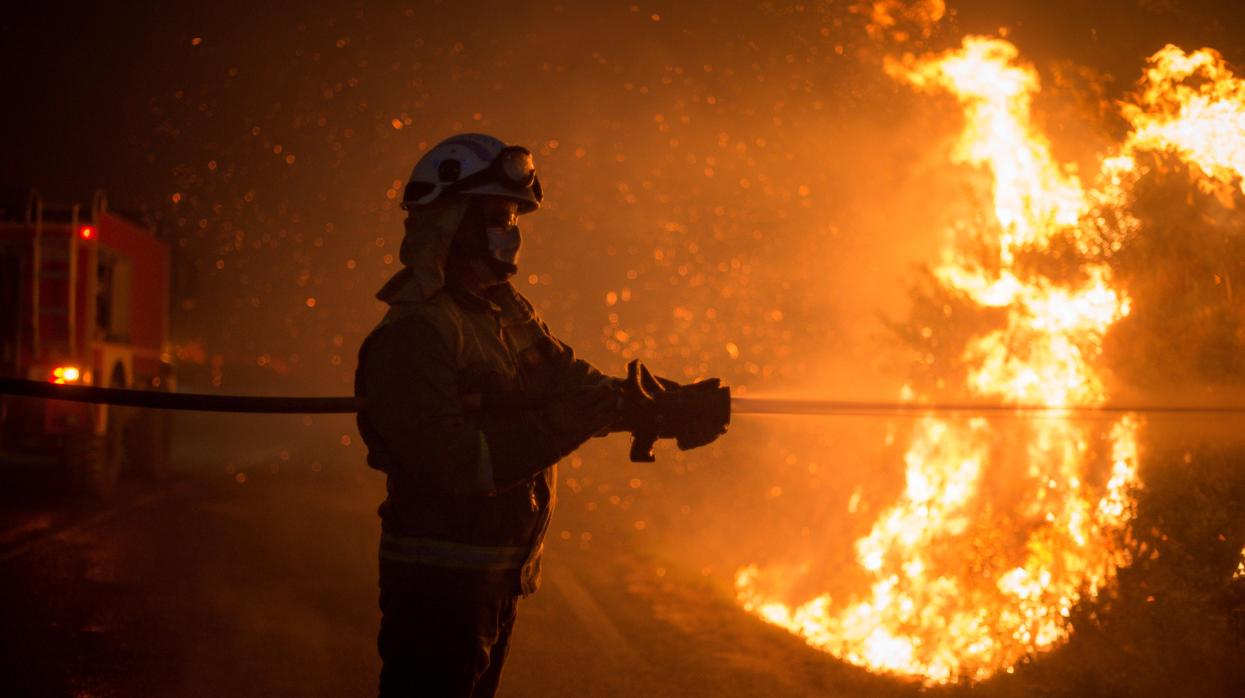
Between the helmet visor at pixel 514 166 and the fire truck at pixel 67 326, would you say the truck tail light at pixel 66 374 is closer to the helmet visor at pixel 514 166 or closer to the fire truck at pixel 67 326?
the fire truck at pixel 67 326

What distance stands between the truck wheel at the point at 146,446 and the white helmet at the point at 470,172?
49.4ft

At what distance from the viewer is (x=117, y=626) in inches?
289

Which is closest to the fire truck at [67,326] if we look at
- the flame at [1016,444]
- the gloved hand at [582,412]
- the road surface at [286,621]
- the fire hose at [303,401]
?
the road surface at [286,621]

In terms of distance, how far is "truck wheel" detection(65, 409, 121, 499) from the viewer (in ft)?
48.8

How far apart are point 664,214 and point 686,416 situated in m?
16.3

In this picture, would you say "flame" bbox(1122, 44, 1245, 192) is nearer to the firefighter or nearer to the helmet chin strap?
the firefighter

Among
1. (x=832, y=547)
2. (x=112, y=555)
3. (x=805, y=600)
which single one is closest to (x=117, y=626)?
(x=112, y=555)

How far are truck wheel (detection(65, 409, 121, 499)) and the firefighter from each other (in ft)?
42.4

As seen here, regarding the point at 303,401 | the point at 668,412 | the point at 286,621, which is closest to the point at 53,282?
the point at 286,621

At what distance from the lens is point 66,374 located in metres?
14.0

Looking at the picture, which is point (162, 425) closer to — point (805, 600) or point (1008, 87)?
point (805, 600)

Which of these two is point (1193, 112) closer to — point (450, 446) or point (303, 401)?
point (450, 446)

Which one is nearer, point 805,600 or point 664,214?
point 805,600

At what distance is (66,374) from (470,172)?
1249cm
